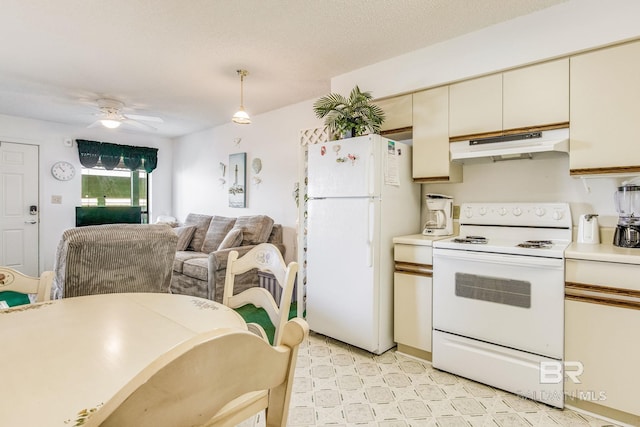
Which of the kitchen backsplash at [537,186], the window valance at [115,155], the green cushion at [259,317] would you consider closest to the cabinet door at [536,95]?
the kitchen backsplash at [537,186]

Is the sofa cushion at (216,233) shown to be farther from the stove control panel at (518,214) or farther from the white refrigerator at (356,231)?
the stove control panel at (518,214)

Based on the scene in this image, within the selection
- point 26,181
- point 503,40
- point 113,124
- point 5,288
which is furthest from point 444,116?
point 26,181

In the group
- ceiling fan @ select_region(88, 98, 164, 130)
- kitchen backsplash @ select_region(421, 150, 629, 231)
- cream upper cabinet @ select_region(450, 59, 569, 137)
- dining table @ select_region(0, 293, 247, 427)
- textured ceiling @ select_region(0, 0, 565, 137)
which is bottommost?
dining table @ select_region(0, 293, 247, 427)

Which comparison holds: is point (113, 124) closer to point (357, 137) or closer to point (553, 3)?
point (357, 137)

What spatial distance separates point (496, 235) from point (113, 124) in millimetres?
4164

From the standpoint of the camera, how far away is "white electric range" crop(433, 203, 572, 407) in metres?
1.99

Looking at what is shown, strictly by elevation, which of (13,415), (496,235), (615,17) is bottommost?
(13,415)

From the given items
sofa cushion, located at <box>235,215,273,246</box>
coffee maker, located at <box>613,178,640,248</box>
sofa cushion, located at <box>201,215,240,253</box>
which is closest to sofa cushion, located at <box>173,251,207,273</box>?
sofa cushion, located at <box>201,215,240,253</box>

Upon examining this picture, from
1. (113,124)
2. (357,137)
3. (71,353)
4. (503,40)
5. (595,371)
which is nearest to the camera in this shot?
(71,353)

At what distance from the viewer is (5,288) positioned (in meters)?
1.44

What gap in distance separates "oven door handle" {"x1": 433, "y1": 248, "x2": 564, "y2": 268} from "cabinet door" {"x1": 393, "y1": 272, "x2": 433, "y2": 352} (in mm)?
236

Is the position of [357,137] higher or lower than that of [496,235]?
higher

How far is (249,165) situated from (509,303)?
151 inches

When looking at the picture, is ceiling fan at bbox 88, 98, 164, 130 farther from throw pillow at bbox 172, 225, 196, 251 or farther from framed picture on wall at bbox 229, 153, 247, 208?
throw pillow at bbox 172, 225, 196, 251
